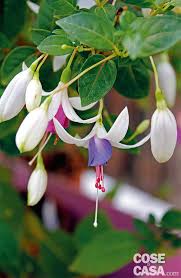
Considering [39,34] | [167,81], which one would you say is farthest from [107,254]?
[39,34]

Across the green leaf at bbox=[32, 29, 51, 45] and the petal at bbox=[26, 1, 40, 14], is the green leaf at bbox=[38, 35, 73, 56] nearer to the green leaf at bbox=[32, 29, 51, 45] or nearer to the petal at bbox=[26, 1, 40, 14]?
the green leaf at bbox=[32, 29, 51, 45]

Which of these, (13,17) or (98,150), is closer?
(98,150)

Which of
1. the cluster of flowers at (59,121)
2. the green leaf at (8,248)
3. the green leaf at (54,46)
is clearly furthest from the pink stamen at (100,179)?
the green leaf at (8,248)

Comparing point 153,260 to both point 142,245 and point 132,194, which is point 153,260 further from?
point 132,194

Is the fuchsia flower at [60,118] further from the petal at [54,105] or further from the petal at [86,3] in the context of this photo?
the petal at [86,3]

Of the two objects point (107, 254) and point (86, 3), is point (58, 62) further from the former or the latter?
point (107, 254)

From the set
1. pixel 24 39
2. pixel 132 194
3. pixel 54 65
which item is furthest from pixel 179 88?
pixel 132 194
